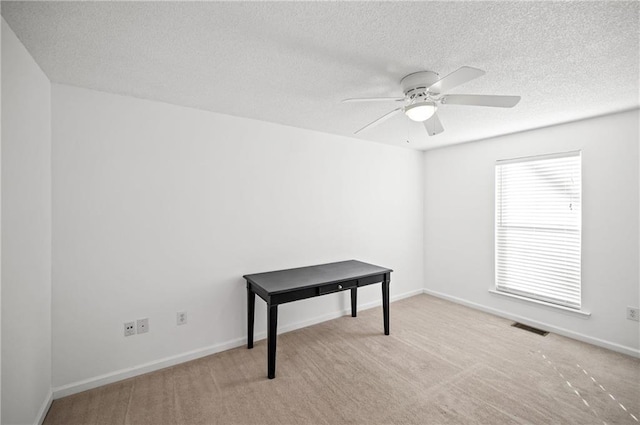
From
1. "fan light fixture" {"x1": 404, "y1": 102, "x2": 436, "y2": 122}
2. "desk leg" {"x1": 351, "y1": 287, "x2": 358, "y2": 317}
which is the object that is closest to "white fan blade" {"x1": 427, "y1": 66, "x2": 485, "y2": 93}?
"fan light fixture" {"x1": 404, "y1": 102, "x2": 436, "y2": 122}

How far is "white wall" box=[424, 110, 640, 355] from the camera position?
2.67 m

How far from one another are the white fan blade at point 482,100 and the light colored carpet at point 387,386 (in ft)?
6.71

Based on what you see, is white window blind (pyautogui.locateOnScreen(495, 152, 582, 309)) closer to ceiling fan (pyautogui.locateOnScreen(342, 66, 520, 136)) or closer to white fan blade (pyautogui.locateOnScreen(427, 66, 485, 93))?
ceiling fan (pyautogui.locateOnScreen(342, 66, 520, 136))

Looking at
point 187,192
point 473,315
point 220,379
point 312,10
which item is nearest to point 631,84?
Result: point 312,10

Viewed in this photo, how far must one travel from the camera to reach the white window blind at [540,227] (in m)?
3.02

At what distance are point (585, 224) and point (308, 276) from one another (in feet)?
9.57

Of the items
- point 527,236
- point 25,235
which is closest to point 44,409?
point 25,235

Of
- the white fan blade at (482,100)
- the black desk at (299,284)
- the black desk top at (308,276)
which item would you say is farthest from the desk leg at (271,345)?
the white fan blade at (482,100)

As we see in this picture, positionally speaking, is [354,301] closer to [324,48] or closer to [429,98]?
[429,98]

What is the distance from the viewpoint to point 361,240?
3.82 m

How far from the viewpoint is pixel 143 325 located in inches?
92.7

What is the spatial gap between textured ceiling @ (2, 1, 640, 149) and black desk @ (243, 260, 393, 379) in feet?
5.28

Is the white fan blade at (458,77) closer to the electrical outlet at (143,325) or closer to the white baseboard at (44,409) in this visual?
the electrical outlet at (143,325)

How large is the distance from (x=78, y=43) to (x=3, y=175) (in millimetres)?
808
